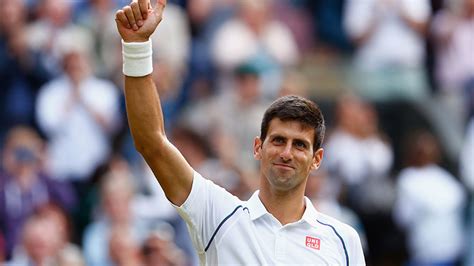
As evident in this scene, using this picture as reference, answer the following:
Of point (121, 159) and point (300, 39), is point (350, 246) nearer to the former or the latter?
point (121, 159)

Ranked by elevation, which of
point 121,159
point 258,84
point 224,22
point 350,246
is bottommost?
point 350,246

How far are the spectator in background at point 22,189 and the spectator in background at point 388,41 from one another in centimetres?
366

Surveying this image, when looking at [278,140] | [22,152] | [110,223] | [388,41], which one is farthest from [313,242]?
[388,41]

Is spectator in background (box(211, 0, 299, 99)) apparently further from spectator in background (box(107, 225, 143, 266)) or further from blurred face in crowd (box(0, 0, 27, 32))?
spectator in background (box(107, 225, 143, 266))

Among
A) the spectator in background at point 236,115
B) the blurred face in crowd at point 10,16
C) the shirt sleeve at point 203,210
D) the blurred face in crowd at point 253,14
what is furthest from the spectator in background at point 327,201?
the shirt sleeve at point 203,210

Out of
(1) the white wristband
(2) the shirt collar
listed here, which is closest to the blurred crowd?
(2) the shirt collar

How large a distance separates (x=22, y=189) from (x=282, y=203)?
6.23m

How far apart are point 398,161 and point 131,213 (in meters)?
2.95

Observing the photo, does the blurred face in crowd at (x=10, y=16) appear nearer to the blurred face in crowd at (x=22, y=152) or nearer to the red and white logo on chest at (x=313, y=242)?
the blurred face in crowd at (x=22, y=152)

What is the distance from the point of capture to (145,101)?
461 cm

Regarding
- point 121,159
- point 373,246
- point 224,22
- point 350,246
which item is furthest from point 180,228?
point 350,246

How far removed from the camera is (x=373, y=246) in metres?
11.2

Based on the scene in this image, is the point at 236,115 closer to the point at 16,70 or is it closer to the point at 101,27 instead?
the point at 101,27

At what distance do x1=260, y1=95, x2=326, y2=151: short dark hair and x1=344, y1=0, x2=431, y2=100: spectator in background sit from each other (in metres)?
7.72
